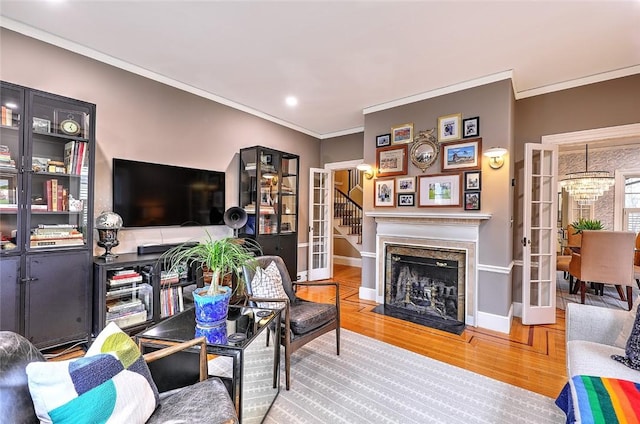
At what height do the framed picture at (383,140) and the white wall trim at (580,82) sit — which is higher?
the white wall trim at (580,82)

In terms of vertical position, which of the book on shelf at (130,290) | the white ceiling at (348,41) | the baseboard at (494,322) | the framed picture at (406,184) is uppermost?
the white ceiling at (348,41)

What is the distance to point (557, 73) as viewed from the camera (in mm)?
3203

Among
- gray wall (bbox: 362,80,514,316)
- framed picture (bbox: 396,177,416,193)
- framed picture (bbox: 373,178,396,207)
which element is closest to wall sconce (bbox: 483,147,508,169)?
gray wall (bbox: 362,80,514,316)

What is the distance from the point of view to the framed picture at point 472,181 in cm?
335

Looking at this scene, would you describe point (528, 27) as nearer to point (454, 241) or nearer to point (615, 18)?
point (615, 18)

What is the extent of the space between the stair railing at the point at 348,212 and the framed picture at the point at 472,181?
3.72 m

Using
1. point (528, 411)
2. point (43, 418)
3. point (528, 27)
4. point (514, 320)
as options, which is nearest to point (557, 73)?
point (528, 27)

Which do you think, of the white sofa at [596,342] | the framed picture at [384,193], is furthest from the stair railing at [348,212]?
the white sofa at [596,342]

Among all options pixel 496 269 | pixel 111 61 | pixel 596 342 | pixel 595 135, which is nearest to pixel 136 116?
pixel 111 61

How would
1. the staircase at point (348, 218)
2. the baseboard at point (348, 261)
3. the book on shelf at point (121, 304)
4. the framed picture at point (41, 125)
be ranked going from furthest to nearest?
the baseboard at point (348, 261) → the staircase at point (348, 218) → the book on shelf at point (121, 304) → the framed picture at point (41, 125)

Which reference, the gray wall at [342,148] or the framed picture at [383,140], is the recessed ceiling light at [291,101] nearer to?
the framed picture at [383,140]

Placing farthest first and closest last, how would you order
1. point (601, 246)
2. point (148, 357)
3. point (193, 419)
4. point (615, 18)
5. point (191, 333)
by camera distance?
point (601, 246), point (615, 18), point (191, 333), point (148, 357), point (193, 419)

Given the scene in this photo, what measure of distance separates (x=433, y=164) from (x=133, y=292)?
3.72 meters

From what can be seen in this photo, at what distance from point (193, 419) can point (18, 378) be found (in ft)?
2.09
